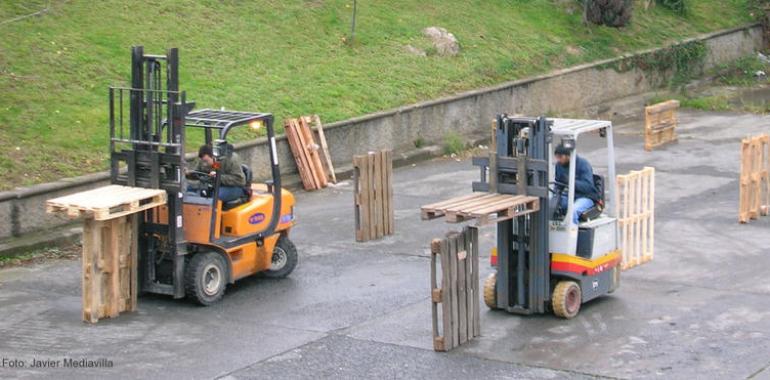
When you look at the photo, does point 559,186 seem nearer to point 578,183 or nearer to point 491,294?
point 578,183

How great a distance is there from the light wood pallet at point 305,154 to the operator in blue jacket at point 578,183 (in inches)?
307

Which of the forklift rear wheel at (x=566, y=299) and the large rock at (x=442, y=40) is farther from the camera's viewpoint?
the large rock at (x=442, y=40)

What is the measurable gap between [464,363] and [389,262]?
168 inches

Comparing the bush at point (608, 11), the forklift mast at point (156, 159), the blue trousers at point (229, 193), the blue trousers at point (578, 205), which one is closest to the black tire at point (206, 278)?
the forklift mast at point (156, 159)

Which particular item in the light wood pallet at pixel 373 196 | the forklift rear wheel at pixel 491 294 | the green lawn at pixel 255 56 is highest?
the green lawn at pixel 255 56

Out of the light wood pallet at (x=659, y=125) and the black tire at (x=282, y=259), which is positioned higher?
the light wood pallet at (x=659, y=125)

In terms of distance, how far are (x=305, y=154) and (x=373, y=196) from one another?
3771 mm

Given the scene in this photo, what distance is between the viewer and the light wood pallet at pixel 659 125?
23.8 m

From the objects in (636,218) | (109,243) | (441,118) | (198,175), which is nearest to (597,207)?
(636,218)

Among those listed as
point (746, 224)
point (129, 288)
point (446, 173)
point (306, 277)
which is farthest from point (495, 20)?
point (129, 288)

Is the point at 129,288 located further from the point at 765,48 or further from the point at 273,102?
the point at 765,48

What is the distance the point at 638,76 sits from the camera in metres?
30.3

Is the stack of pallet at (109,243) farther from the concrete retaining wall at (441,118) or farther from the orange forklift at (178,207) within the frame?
the concrete retaining wall at (441,118)

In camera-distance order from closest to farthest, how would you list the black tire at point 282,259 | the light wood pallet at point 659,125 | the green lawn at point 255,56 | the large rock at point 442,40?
the black tire at point 282,259, the green lawn at point 255,56, the light wood pallet at point 659,125, the large rock at point 442,40
